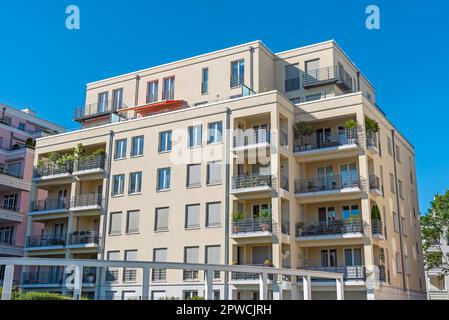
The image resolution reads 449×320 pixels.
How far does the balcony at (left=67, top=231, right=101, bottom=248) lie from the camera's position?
1575 inches

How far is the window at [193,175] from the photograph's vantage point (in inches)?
1465

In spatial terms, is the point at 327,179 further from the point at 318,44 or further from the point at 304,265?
the point at 318,44

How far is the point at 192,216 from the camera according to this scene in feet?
120

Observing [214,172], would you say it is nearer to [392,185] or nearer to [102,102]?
[392,185]

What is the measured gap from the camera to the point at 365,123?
34.6 m

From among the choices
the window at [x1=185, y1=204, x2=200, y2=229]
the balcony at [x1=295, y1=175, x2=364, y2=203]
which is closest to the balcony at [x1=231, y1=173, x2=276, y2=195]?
the balcony at [x1=295, y1=175, x2=364, y2=203]

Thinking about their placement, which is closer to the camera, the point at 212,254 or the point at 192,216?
the point at 212,254

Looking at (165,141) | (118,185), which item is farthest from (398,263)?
(118,185)

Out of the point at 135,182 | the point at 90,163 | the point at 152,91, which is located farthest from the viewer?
the point at 152,91

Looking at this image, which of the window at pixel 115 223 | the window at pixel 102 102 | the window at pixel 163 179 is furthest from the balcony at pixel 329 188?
the window at pixel 102 102

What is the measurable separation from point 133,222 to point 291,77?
16461 mm

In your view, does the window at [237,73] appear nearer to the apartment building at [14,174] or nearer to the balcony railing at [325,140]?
the balcony railing at [325,140]

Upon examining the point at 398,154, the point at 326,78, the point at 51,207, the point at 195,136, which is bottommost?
the point at 51,207

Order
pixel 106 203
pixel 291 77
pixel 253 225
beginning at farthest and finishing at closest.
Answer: pixel 291 77, pixel 106 203, pixel 253 225
